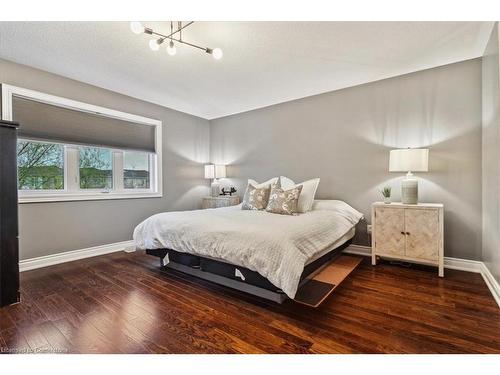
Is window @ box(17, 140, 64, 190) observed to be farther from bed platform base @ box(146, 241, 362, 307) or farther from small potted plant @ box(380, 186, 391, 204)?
small potted plant @ box(380, 186, 391, 204)

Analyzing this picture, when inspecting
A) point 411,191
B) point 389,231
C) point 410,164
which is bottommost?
point 389,231

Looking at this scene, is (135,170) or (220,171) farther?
(220,171)

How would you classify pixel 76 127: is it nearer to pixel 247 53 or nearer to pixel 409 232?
pixel 247 53

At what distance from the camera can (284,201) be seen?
306 centimetres

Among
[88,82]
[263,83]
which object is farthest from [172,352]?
[88,82]

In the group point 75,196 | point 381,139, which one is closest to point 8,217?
point 75,196

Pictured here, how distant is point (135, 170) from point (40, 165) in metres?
1.26

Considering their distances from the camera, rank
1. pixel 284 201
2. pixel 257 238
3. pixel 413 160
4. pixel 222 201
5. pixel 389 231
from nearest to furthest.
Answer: pixel 257 238 → pixel 413 160 → pixel 389 231 → pixel 284 201 → pixel 222 201

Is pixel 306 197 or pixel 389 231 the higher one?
pixel 306 197

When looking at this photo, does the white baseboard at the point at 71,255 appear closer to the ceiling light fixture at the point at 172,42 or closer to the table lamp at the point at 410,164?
the ceiling light fixture at the point at 172,42

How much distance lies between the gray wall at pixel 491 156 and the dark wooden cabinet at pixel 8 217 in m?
4.07

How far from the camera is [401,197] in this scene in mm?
3076

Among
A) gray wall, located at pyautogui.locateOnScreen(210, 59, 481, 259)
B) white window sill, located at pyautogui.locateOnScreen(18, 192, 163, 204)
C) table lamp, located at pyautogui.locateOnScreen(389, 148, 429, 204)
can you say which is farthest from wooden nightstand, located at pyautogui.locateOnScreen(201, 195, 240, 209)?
table lamp, located at pyautogui.locateOnScreen(389, 148, 429, 204)

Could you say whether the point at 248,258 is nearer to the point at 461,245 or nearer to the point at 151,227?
the point at 151,227
